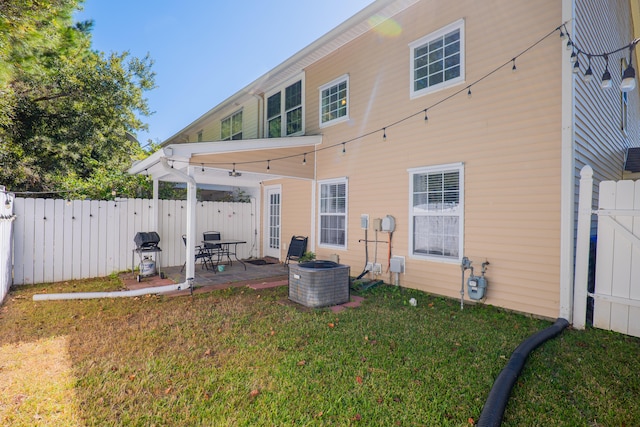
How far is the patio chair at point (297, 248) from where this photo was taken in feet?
25.7

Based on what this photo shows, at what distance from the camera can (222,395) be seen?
2.44 metres

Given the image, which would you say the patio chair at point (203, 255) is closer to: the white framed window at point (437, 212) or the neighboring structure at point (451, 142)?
the neighboring structure at point (451, 142)

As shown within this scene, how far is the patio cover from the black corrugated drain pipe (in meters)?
5.11

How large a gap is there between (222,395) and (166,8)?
12.6m

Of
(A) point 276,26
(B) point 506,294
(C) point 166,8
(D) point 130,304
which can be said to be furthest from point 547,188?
(C) point 166,8

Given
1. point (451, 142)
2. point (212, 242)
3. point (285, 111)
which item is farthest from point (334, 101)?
point (212, 242)

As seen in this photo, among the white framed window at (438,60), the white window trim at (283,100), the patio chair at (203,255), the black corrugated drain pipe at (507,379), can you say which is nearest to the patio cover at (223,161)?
the white window trim at (283,100)

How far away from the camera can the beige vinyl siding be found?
417 centimetres

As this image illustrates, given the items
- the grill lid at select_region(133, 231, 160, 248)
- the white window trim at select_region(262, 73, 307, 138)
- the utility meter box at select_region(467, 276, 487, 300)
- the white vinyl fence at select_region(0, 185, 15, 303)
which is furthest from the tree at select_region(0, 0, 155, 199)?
the utility meter box at select_region(467, 276, 487, 300)

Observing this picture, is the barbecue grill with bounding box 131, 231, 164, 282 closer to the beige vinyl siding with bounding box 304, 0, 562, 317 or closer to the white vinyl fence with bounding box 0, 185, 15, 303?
the white vinyl fence with bounding box 0, 185, 15, 303

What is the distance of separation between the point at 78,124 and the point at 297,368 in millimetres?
11021

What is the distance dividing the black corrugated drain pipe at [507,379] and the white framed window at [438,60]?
3.91m

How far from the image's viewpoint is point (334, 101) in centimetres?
724

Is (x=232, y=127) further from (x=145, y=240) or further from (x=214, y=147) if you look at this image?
(x=214, y=147)
